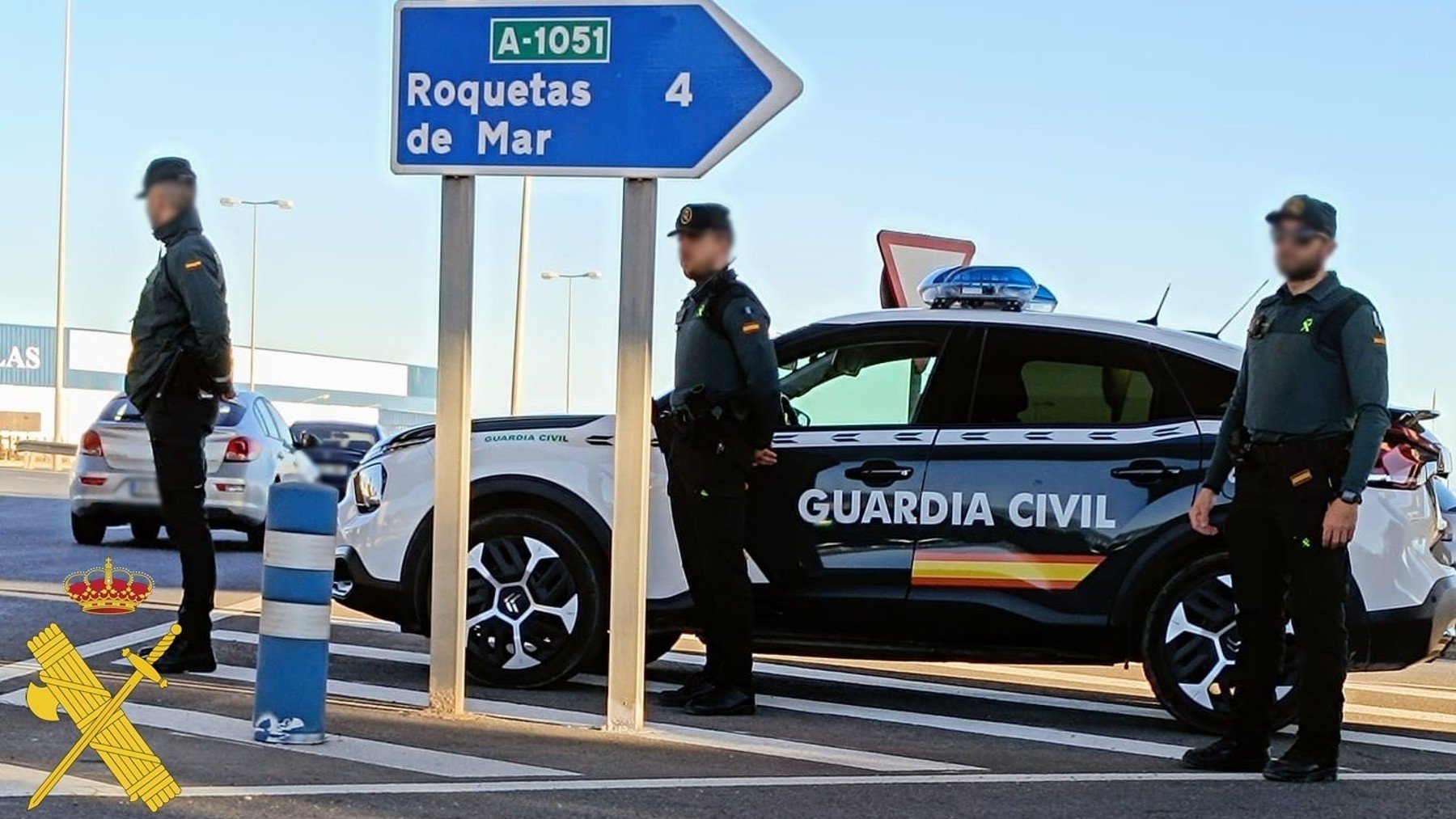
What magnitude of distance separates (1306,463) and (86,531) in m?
11.4

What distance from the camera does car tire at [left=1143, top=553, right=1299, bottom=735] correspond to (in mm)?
7117

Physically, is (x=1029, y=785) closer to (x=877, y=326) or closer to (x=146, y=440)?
(x=877, y=326)

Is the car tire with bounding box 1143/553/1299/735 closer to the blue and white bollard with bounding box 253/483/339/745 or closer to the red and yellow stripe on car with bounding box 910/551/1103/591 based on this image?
the red and yellow stripe on car with bounding box 910/551/1103/591

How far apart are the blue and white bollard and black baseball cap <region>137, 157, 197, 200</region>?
211 cm

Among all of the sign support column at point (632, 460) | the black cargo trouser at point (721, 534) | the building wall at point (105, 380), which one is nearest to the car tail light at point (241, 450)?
the black cargo trouser at point (721, 534)

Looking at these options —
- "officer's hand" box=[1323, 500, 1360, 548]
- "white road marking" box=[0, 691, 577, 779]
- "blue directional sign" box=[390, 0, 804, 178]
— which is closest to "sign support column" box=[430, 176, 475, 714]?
"blue directional sign" box=[390, 0, 804, 178]

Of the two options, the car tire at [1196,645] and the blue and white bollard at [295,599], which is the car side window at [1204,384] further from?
the blue and white bollard at [295,599]

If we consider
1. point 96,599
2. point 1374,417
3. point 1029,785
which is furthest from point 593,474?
point 96,599

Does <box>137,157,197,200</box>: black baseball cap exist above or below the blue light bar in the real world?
above

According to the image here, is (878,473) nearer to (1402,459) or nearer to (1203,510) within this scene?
(1203,510)

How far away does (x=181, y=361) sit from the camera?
24.4 ft

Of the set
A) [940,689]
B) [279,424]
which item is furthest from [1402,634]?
[279,424]

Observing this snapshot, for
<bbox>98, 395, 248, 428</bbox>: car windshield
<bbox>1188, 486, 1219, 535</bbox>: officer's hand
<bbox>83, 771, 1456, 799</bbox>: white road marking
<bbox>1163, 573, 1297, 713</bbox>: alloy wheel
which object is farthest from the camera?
<bbox>98, 395, 248, 428</bbox>: car windshield

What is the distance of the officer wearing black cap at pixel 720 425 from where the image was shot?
7.05 meters
